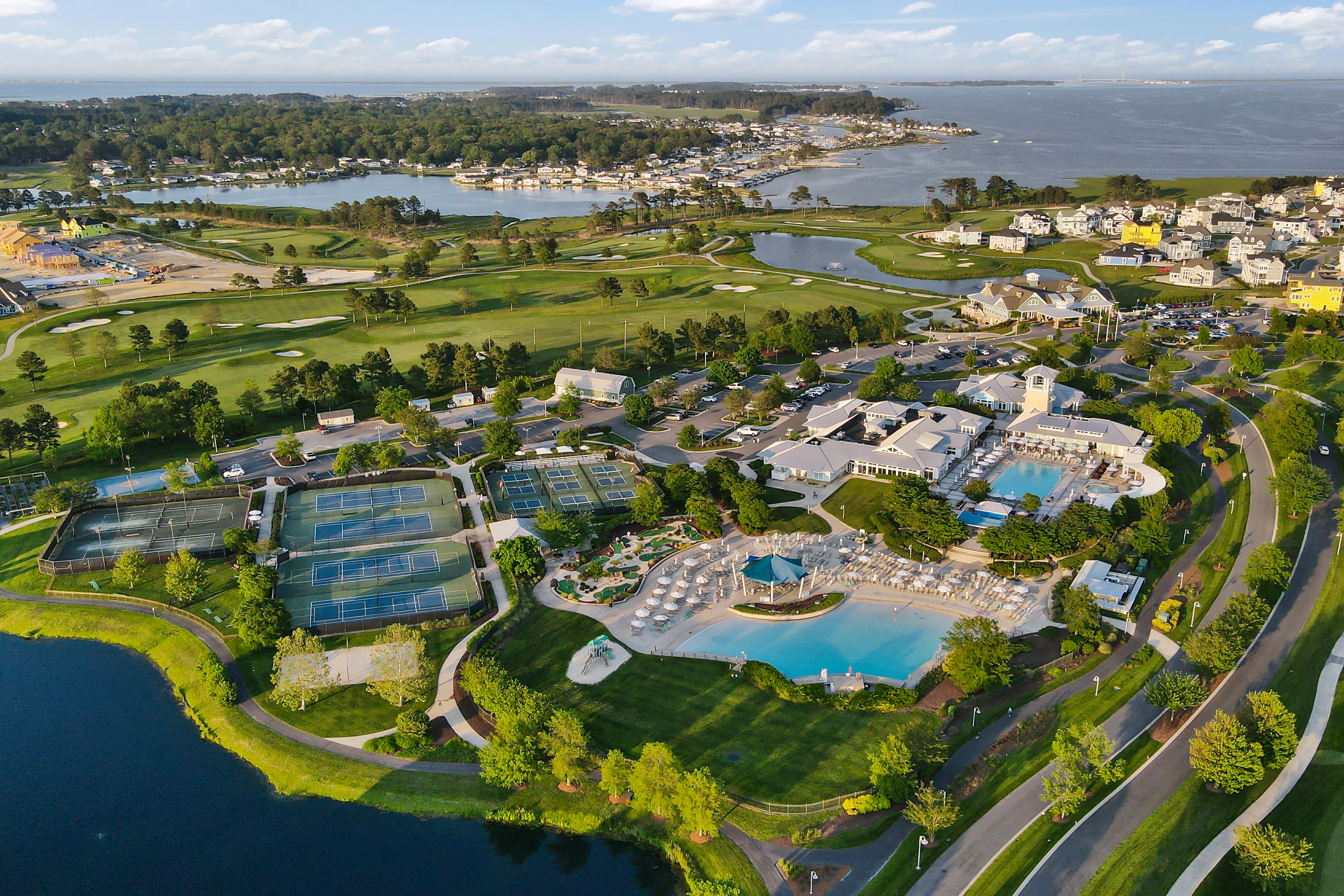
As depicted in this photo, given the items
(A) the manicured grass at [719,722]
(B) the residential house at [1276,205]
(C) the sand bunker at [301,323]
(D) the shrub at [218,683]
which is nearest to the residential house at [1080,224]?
(B) the residential house at [1276,205]

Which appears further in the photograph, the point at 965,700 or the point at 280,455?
the point at 280,455

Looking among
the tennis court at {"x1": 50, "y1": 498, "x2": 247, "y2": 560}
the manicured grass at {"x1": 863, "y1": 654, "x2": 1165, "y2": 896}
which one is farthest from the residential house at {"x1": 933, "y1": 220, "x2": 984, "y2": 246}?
the tennis court at {"x1": 50, "y1": 498, "x2": 247, "y2": 560}

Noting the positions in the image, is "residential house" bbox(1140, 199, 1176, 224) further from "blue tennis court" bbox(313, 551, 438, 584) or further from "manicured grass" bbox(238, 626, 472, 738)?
"manicured grass" bbox(238, 626, 472, 738)

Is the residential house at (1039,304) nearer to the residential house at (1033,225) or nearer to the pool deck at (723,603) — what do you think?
the residential house at (1033,225)

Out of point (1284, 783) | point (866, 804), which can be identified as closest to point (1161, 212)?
point (1284, 783)

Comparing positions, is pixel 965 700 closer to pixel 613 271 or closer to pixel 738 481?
pixel 738 481

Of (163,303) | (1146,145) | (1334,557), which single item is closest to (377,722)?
(1334,557)
